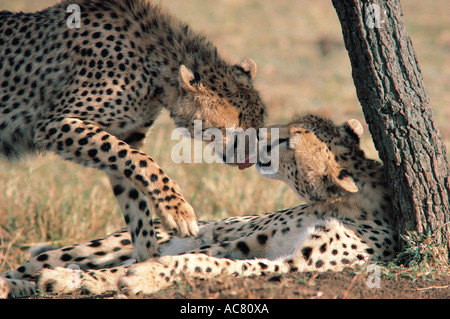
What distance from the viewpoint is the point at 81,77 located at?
10.7 feet

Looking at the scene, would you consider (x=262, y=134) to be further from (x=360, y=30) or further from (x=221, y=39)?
(x=221, y=39)

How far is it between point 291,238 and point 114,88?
4.08 feet

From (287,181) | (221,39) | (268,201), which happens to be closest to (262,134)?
(287,181)

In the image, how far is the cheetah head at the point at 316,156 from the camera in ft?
10.3

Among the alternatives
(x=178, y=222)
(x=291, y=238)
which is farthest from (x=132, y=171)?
(x=291, y=238)

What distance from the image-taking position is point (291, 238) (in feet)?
10.1

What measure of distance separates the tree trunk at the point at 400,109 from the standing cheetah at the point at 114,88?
2.41ft

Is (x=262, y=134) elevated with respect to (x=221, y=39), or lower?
lower

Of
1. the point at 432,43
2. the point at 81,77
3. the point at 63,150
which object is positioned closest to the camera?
the point at 63,150

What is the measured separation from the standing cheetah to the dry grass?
91cm

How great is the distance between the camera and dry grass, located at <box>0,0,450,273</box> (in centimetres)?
426

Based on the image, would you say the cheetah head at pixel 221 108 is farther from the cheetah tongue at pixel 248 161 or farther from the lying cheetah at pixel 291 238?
the lying cheetah at pixel 291 238
